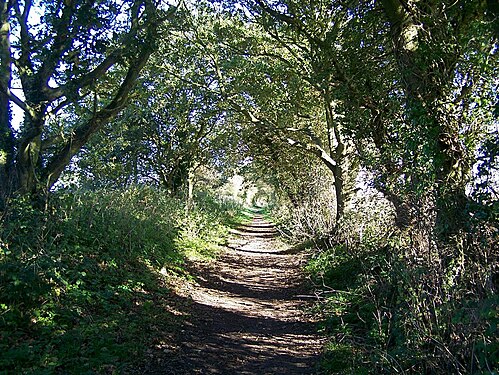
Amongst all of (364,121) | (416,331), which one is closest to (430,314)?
(416,331)

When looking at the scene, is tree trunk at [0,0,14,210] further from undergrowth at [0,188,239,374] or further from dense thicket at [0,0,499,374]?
undergrowth at [0,188,239,374]

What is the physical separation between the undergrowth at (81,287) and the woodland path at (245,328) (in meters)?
0.53

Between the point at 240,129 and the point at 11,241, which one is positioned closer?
the point at 11,241

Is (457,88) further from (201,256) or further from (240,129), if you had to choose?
(240,129)

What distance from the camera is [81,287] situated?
6.40m

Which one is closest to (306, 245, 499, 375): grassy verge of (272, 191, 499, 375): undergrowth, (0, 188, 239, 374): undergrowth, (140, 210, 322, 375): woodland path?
(272, 191, 499, 375): undergrowth

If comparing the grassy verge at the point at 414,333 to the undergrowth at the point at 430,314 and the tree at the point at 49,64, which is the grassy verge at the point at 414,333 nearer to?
the undergrowth at the point at 430,314

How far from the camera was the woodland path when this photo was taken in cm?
550

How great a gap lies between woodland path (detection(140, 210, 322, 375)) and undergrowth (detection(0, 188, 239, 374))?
528 mm

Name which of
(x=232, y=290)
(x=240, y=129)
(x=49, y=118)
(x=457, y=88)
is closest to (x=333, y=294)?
(x=232, y=290)

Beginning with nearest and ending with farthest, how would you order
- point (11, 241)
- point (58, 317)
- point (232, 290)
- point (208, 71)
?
point (58, 317) < point (11, 241) < point (232, 290) < point (208, 71)

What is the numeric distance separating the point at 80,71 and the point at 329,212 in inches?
372

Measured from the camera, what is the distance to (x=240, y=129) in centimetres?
1938

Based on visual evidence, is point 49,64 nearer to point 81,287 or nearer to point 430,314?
point 81,287
